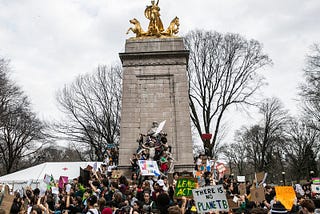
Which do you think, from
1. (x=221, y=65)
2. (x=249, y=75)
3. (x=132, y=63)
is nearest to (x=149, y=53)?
(x=132, y=63)

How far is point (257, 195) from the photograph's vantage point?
788 centimetres

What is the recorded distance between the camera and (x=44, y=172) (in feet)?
70.3

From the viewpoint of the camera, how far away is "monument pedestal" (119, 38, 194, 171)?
56.4 feet

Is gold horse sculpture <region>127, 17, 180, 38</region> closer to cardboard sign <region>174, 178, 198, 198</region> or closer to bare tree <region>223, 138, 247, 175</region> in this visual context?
cardboard sign <region>174, 178, 198, 198</region>

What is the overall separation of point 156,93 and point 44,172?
10.3 meters

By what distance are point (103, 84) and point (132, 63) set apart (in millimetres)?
14394

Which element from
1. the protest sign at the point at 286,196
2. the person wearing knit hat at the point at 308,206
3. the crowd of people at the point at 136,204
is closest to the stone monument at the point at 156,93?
the crowd of people at the point at 136,204

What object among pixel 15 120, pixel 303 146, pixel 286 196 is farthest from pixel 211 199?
pixel 303 146

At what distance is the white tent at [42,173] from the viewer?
2044cm

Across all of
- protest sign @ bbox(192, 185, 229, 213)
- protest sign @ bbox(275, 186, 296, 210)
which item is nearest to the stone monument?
protest sign @ bbox(275, 186, 296, 210)

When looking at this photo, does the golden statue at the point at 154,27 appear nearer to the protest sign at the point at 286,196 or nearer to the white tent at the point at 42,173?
the white tent at the point at 42,173

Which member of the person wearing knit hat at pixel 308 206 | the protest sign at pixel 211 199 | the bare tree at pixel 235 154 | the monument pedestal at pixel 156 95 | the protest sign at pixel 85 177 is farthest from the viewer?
the bare tree at pixel 235 154

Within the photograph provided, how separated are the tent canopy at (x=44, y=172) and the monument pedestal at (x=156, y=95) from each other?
5.61m

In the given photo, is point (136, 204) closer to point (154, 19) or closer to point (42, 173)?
point (154, 19)
